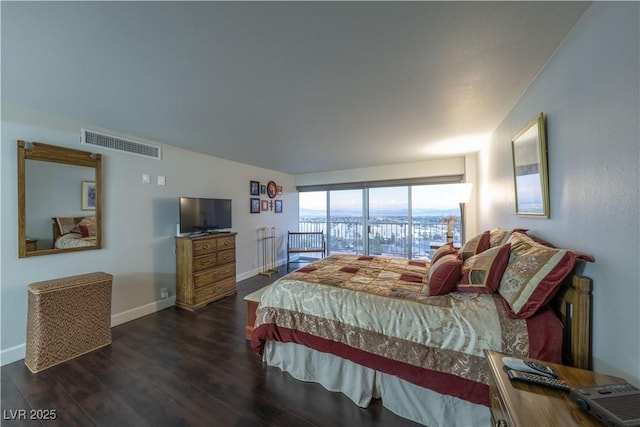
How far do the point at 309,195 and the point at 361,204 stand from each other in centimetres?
151

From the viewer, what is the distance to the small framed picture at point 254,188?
4.69 m

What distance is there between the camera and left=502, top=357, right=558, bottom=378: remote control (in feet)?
3.03

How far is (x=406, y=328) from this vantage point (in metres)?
1.46

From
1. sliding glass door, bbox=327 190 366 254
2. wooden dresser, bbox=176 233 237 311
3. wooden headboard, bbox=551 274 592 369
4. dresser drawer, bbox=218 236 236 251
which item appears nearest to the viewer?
wooden headboard, bbox=551 274 592 369

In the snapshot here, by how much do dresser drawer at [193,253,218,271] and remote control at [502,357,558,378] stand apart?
10.9 ft

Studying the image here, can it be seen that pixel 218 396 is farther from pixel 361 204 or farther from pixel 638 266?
pixel 361 204

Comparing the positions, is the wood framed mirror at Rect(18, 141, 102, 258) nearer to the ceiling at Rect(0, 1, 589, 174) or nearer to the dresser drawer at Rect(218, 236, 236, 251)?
the ceiling at Rect(0, 1, 589, 174)

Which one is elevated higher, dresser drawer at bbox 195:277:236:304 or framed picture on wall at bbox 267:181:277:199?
framed picture on wall at bbox 267:181:277:199

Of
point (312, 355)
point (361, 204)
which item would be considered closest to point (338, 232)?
point (361, 204)

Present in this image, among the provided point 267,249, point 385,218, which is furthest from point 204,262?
point 385,218

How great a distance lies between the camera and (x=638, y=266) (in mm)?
867

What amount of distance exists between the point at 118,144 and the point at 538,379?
13.1ft

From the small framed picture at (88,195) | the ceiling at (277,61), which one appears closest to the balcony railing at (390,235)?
the ceiling at (277,61)

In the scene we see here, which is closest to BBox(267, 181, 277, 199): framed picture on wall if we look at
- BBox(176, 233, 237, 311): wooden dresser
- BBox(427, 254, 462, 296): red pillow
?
BBox(176, 233, 237, 311): wooden dresser
